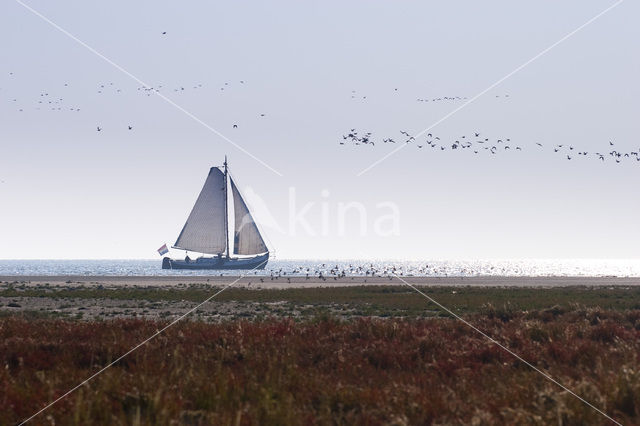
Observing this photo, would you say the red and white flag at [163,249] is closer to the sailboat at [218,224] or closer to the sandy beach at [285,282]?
the sailboat at [218,224]

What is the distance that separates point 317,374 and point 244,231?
123 metres

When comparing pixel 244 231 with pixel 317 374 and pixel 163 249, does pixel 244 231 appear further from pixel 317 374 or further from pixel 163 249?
pixel 317 374

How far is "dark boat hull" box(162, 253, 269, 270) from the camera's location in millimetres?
144250

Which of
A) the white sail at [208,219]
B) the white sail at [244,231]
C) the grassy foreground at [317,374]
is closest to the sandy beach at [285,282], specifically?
the white sail at [208,219]

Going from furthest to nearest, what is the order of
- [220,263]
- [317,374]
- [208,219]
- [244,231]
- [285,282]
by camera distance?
1. [220,263]
2. [244,231]
3. [208,219]
4. [285,282]
5. [317,374]

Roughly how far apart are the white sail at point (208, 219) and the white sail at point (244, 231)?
2534 mm

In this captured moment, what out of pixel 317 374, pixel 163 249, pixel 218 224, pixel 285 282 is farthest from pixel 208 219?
pixel 317 374

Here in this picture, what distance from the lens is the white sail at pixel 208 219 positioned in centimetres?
12900

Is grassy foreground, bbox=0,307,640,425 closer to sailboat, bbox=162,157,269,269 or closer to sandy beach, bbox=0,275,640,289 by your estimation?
sandy beach, bbox=0,275,640,289

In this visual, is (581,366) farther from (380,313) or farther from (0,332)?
(380,313)

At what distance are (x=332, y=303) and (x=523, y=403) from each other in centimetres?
A: 3525

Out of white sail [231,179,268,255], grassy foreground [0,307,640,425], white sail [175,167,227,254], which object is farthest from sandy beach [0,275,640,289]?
grassy foreground [0,307,640,425]

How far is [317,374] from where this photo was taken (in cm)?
1110

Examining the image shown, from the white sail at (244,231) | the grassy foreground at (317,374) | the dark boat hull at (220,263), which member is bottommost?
the grassy foreground at (317,374)
